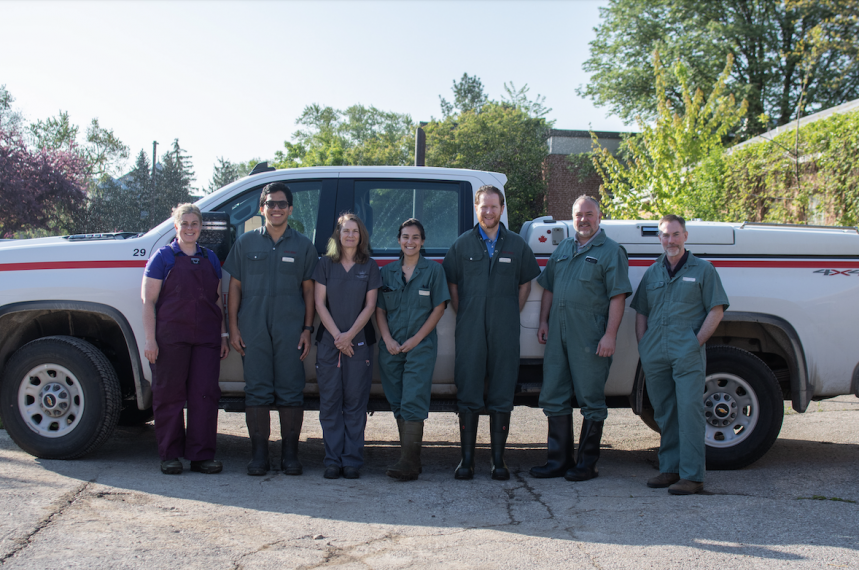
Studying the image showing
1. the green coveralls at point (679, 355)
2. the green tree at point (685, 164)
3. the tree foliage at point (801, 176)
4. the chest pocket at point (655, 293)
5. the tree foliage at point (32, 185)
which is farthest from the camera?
the tree foliage at point (32, 185)

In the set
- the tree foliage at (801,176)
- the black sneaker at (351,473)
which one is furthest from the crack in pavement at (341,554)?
the tree foliage at (801,176)

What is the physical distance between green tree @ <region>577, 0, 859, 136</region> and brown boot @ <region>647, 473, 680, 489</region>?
28.5 m

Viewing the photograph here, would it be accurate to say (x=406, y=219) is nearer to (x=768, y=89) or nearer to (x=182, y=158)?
(x=768, y=89)

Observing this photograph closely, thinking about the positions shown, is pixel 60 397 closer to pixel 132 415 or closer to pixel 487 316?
pixel 132 415

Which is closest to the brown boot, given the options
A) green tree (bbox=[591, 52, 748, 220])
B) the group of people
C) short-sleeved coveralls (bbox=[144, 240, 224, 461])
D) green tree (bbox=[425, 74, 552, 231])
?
the group of people

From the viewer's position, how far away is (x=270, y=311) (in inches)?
189

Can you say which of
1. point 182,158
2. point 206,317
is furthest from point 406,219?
point 182,158

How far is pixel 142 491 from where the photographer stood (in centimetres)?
434

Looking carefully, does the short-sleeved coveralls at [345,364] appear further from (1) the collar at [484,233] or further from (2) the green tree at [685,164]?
(2) the green tree at [685,164]

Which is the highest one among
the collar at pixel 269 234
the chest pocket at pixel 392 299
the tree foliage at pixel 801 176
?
the tree foliage at pixel 801 176

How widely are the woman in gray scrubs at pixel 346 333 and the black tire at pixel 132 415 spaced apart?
2.14 meters

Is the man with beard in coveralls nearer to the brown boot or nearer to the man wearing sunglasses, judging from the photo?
the brown boot

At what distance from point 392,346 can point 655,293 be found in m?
1.80

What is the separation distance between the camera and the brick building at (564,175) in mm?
30688
